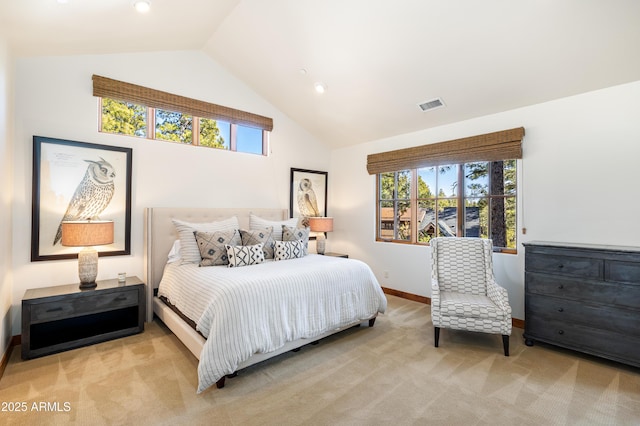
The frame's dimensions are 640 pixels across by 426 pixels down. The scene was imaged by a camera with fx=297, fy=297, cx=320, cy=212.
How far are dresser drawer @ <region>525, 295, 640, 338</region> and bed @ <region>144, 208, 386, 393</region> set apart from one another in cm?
147

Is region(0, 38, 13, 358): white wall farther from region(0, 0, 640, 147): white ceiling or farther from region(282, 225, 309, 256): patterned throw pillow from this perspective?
region(282, 225, 309, 256): patterned throw pillow

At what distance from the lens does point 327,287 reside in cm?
280

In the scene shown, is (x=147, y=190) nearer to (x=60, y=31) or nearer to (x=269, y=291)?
(x=60, y=31)

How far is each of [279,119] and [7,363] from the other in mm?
4112

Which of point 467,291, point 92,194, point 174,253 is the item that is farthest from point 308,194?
point 92,194

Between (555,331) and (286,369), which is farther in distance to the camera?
(555,331)

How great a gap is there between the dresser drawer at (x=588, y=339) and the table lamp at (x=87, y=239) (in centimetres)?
421

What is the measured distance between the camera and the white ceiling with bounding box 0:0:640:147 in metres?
2.38

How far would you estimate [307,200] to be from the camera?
17.0 ft

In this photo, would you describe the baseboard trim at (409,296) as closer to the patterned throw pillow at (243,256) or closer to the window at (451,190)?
the window at (451,190)

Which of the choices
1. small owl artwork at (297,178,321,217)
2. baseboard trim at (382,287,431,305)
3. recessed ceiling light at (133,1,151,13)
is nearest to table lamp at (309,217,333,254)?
small owl artwork at (297,178,321,217)

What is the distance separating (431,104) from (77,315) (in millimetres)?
4402

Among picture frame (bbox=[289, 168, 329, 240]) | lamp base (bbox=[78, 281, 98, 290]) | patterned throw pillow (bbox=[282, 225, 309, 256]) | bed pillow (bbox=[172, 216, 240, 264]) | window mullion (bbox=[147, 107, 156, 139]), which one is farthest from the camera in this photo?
picture frame (bbox=[289, 168, 329, 240])

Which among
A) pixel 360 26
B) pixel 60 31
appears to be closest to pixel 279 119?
pixel 360 26
